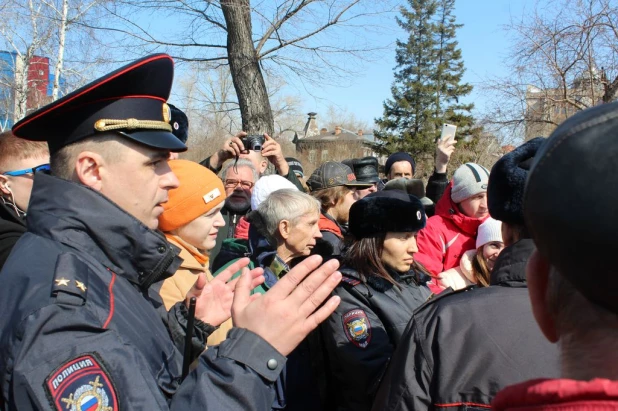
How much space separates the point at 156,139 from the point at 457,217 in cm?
301

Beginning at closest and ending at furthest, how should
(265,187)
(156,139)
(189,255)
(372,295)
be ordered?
(156,139)
(372,295)
(189,255)
(265,187)

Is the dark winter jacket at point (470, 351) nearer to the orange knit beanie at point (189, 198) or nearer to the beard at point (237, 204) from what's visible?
the orange knit beanie at point (189, 198)

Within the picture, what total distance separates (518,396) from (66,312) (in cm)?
105

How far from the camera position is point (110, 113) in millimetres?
1749

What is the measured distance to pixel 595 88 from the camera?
32.0ft

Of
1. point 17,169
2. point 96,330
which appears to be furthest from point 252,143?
point 96,330

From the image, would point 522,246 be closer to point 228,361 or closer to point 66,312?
point 228,361

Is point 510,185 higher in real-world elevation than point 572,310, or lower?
higher

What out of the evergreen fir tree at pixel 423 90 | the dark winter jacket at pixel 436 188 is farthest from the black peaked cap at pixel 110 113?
the evergreen fir tree at pixel 423 90

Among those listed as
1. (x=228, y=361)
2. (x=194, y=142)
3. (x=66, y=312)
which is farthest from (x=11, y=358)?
(x=194, y=142)

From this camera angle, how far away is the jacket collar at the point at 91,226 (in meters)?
1.59

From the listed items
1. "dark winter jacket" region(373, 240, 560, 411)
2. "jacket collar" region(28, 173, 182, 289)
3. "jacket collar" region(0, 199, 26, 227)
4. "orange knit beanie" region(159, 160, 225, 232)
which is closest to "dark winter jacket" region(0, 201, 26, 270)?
"jacket collar" region(0, 199, 26, 227)

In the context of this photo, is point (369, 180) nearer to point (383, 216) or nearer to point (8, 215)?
point (383, 216)

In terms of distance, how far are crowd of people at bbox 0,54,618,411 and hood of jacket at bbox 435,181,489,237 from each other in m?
1.37
